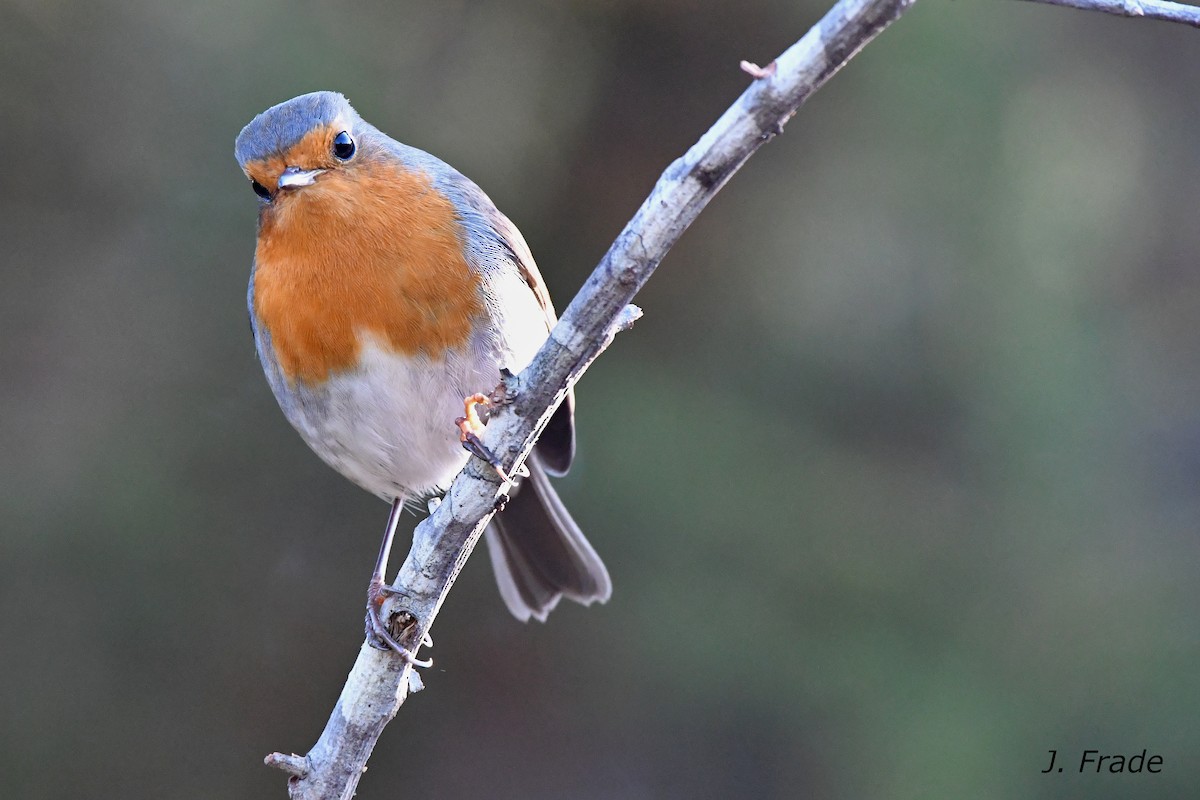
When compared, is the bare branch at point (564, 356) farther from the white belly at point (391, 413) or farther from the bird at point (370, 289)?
the white belly at point (391, 413)

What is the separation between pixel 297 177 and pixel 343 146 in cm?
17

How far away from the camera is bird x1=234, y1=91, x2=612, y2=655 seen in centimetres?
299

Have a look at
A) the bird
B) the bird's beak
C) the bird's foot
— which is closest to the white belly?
the bird

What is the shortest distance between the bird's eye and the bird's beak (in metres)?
0.07

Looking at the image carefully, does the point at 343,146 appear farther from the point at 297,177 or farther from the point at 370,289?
the point at 370,289

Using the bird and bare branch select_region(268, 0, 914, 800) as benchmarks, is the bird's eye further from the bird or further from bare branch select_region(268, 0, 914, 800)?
bare branch select_region(268, 0, 914, 800)

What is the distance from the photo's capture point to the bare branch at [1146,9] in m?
1.90

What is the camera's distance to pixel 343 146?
3096mm

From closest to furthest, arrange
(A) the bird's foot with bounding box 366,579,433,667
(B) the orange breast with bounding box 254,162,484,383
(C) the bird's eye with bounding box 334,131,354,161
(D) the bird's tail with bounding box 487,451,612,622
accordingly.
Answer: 1. (A) the bird's foot with bounding box 366,579,433,667
2. (B) the orange breast with bounding box 254,162,484,383
3. (C) the bird's eye with bounding box 334,131,354,161
4. (D) the bird's tail with bounding box 487,451,612,622

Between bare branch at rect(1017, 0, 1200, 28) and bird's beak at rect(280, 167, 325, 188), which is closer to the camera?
bare branch at rect(1017, 0, 1200, 28)

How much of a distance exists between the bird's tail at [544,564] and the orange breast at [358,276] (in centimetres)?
81

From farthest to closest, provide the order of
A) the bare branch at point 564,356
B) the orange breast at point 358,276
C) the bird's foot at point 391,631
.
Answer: the orange breast at point 358,276
the bird's foot at point 391,631
the bare branch at point 564,356

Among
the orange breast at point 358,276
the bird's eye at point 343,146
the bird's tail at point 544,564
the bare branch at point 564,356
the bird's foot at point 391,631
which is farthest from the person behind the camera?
the bird's tail at point 544,564

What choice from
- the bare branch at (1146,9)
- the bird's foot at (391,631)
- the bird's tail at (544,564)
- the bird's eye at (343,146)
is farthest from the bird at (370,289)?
the bare branch at (1146,9)
